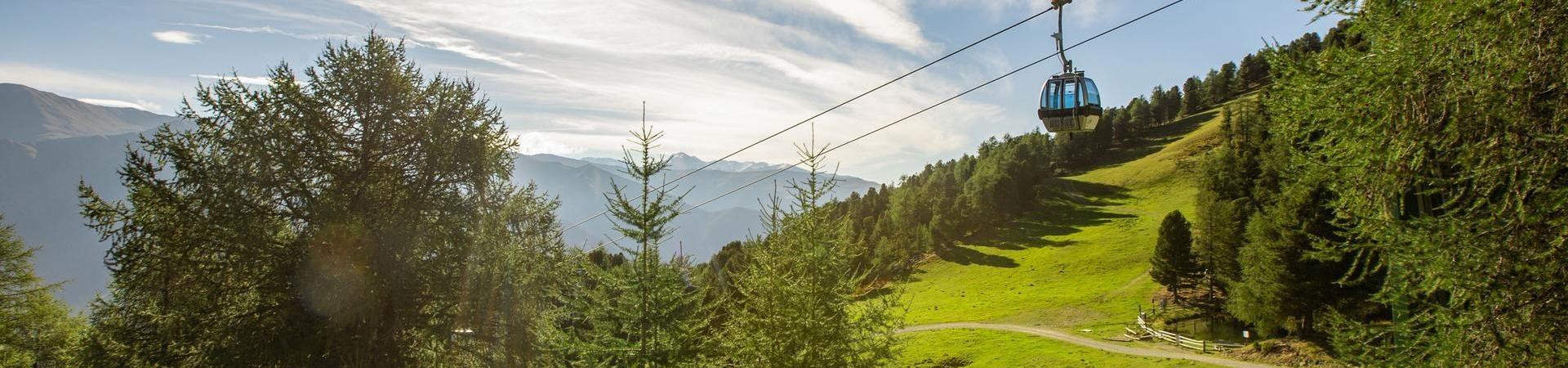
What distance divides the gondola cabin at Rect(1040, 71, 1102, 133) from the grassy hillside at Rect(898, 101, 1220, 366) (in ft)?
82.2

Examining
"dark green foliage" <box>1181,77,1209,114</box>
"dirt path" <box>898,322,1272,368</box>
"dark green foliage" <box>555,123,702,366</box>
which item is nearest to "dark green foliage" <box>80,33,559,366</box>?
"dark green foliage" <box>555,123,702,366</box>

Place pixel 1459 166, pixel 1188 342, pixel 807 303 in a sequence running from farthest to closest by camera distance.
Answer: pixel 1188 342, pixel 807 303, pixel 1459 166

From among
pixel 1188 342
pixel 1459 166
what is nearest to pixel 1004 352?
pixel 1188 342

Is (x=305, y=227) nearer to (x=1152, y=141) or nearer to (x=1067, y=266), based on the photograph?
(x=1067, y=266)

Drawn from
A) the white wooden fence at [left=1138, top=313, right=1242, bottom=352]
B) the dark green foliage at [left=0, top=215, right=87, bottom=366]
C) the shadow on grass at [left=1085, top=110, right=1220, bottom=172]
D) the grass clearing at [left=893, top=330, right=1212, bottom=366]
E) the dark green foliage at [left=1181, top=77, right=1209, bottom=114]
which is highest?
the dark green foliage at [left=1181, top=77, right=1209, bottom=114]

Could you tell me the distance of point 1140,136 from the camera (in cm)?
14750

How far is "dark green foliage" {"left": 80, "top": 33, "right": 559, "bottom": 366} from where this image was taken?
496 inches

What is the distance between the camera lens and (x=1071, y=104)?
11.1 meters

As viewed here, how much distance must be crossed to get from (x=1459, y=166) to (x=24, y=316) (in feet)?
150

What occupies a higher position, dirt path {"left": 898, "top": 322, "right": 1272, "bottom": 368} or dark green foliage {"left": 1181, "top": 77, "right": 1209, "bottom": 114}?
dark green foliage {"left": 1181, "top": 77, "right": 1209, "bottom": 114}

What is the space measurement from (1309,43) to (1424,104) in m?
175

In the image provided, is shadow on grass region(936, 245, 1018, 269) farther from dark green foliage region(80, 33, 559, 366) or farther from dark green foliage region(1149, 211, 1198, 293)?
dark green foliage region(80, 33, 559, 366)

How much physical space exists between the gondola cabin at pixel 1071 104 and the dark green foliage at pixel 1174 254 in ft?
153

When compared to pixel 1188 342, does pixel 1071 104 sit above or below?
above
